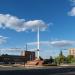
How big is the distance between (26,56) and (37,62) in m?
86.6

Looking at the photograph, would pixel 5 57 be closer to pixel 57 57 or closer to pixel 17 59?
pixel 17 59

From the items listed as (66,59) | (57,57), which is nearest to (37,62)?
(57,57)

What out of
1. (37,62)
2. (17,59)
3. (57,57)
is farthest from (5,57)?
(37,62)

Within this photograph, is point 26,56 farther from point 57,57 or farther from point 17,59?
point 57,57

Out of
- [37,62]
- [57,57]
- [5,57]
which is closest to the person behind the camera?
[37,62]

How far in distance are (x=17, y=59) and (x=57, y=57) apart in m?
35.5

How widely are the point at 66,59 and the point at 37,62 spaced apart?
259 ft

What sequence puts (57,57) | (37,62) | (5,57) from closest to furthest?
(37,62), (57,57), (5,57)

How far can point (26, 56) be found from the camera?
19712cm

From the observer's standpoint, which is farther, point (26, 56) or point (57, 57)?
point (26, 56)

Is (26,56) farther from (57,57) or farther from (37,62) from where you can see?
(37,62)

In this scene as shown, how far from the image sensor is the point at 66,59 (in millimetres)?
187250

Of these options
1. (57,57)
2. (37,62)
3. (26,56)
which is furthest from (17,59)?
(37,62)

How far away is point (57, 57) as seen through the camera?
177375mm
